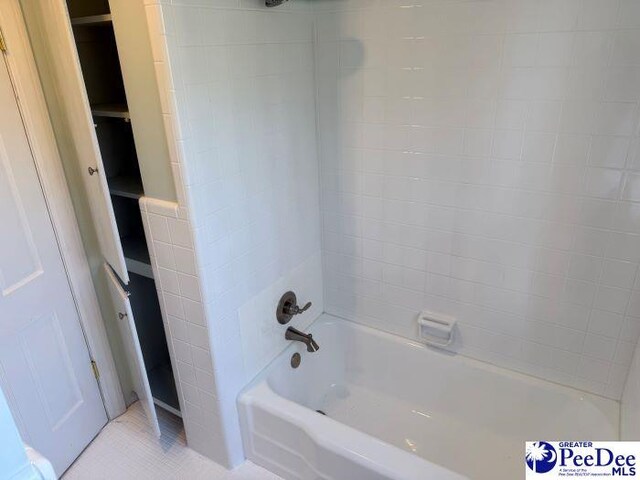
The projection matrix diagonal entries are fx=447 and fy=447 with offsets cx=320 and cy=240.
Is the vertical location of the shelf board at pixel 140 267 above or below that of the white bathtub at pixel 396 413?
above

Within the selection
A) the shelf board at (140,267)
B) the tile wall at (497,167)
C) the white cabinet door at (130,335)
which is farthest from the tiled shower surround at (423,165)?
the shelf board at (140,267)

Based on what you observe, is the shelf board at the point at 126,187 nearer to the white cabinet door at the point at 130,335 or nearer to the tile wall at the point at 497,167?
the white cabinet door at the point at 130,335

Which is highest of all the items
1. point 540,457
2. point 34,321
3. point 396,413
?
point 34,321

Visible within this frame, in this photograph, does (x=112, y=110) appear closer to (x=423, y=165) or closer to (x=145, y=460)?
(x=423, y=165)

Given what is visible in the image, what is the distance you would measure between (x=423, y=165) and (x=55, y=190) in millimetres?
1402

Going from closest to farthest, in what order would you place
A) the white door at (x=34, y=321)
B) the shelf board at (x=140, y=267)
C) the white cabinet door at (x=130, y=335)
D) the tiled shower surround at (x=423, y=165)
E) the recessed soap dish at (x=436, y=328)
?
the tiled shower surround at (x=423, y=165) → the white door at (x=34, y=321) → the white cabinet door at (x=130, y=335) → the shelf board at (x=140, y=267) → the recessed soap dish at (x=436, y=328)

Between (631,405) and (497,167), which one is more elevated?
(497,167)

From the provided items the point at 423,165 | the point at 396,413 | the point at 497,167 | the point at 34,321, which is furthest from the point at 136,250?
the point at 497,167

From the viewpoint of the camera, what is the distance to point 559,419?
5.80ft

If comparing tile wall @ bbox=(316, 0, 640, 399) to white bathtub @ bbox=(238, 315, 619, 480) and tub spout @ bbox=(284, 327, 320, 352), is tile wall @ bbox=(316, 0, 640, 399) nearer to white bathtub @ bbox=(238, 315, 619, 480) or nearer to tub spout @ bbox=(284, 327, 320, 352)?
white bathtub @ bbox=(238, 315, 619, 480)

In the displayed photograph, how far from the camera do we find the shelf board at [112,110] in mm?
1543

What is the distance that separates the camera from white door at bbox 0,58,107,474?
151 centimetres

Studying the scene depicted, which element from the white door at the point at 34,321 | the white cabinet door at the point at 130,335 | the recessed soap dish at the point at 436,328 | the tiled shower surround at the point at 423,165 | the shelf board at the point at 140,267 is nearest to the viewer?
the tiled shower surround at the point at 423,165

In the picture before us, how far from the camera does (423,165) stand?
1763mm
